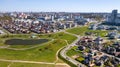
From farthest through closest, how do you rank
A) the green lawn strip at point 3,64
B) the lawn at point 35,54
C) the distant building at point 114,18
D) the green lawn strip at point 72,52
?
the distant building at point 114,18 → the green lawn strip at point 72,52 → the lawn at point 35,54 → the green lawn strip at point 3,64

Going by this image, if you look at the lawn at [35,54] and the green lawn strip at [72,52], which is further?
the green lawn strip at [72,52]

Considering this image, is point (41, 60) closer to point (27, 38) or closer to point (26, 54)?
point (26, 54)

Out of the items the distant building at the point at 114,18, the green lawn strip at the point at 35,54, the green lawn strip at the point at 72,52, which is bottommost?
the green lawn strip at the point at 72,52

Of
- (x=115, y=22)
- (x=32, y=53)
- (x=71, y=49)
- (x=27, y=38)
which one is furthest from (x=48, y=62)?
Answer: (x=115, y=22)

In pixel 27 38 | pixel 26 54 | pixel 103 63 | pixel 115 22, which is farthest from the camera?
pixel 115 22

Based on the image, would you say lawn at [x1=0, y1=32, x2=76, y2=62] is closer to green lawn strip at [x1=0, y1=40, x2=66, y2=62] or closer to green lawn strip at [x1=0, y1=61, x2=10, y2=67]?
green lawn strip at [x1=0, y1=40, x2=66, y2=62]

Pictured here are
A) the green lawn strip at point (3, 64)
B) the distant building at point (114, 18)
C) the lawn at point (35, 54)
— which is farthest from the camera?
the distant building at point (114, 18)

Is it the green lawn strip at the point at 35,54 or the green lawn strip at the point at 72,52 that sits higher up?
the green lawn strip at the point at 35,54

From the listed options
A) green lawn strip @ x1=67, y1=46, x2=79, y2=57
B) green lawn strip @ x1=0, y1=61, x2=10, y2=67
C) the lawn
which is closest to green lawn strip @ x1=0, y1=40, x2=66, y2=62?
the lawn

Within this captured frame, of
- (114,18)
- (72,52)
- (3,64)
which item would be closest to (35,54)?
(72,52)

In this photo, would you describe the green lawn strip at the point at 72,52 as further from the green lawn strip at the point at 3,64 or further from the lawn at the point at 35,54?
the green lawn strip at the point at 3,64

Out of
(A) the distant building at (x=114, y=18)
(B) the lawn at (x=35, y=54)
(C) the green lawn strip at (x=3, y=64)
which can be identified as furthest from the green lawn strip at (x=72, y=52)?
(A) the distant building at (x=114, y=18)
